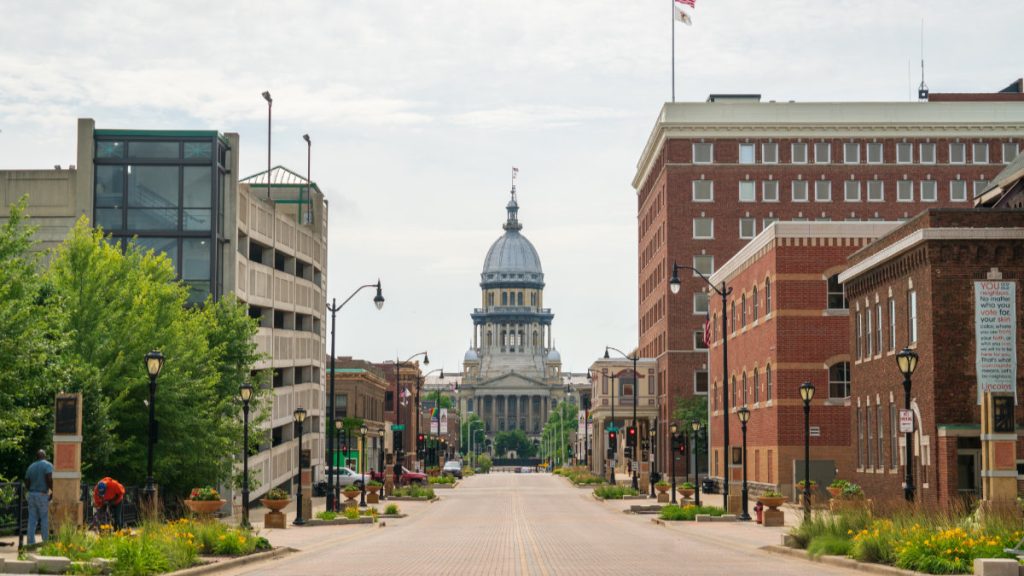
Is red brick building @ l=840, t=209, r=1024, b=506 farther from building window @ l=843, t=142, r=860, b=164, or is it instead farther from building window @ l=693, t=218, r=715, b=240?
building window @ l=843, t=142, r=860, b=164

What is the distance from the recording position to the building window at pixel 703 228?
A: 11312 cm

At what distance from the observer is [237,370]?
59062 millimetres

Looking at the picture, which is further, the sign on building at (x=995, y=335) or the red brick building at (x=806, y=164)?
the red brick building at (x=806, y=164)

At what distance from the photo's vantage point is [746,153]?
113 meters

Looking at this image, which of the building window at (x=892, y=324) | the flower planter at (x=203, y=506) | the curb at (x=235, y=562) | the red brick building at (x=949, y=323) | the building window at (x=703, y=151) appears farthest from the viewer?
the building window at (x=703, y=151)

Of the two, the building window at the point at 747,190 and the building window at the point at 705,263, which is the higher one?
the building window at the point at 747,190

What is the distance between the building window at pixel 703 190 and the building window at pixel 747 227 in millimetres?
3055

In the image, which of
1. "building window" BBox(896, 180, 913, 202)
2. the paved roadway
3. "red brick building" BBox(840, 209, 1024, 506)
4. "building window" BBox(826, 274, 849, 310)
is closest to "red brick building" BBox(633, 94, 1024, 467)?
"building window" BBox(896, 180, 913, 202)

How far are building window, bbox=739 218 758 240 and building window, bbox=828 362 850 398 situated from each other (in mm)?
44054

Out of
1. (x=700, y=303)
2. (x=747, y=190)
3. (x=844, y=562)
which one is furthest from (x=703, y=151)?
(x=844, y=562)

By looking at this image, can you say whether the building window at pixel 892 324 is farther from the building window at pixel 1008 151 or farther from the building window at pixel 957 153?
the building window at pixel 1008 151

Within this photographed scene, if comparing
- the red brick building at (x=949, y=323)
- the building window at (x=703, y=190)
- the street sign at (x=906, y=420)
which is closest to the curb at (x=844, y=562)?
the street sign at (x=906, y=420)

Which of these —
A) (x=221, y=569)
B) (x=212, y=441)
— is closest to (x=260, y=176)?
(x=212, y=441)

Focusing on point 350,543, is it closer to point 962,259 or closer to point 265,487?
point 962,259
